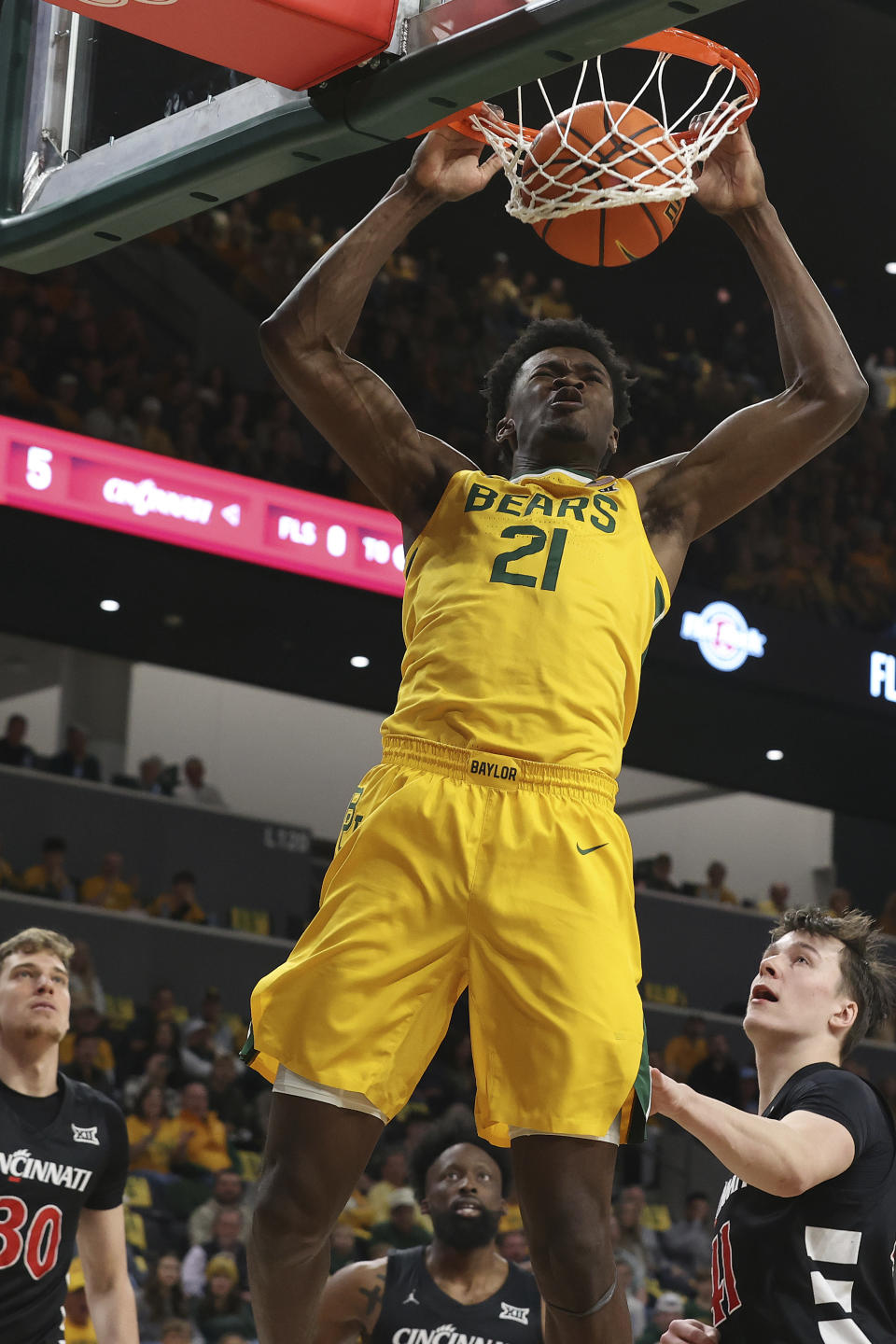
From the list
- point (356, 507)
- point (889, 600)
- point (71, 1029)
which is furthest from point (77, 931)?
point (889, 600)

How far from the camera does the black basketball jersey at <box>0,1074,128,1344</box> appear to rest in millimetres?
4199

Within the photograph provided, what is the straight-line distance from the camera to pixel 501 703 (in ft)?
9.64

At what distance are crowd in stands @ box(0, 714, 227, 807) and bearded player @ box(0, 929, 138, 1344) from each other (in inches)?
350

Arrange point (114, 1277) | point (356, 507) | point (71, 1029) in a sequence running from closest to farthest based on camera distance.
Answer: point (114, 1277) → point (71, 1029) → point (356, 507)

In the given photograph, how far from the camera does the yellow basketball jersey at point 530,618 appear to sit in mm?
2945

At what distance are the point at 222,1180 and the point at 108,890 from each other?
380 cm

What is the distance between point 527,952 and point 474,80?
1437 millimetres

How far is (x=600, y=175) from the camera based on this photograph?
10.5 ft

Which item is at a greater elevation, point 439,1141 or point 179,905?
point 179,905

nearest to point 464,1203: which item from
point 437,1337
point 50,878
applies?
point 437,1337

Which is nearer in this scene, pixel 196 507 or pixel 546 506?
pixel 546 506

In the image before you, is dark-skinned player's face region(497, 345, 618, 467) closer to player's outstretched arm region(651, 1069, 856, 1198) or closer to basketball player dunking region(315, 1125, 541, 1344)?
player's outstretched arm region(651, 1069, 856, 1198)

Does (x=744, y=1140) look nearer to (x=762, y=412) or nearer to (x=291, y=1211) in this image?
(x=291, y=1211)

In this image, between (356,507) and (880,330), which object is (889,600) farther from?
(356,507)
